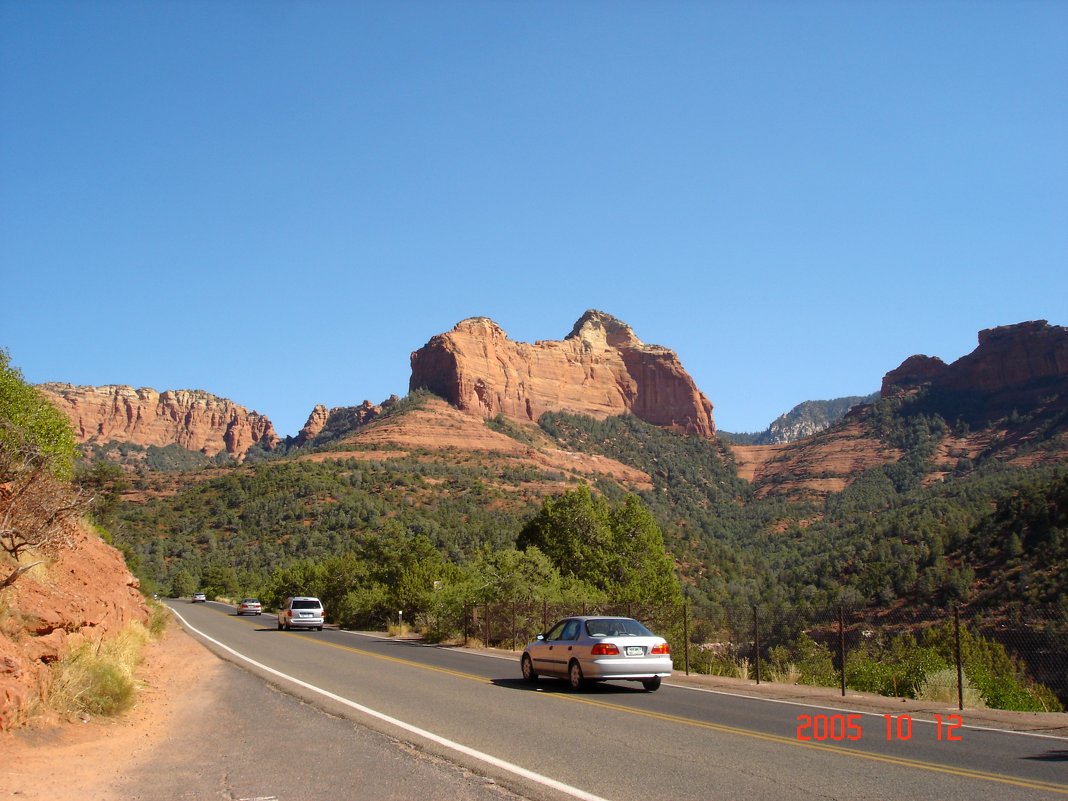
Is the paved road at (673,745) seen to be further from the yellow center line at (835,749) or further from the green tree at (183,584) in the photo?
the green tree at (183,584)

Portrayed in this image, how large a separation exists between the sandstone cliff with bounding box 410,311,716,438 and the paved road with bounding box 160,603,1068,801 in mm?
137646

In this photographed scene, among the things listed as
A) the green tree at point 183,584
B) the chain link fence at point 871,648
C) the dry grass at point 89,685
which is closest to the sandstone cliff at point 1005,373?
the chain link fence at point 871,648

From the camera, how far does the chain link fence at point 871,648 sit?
50.4 ft

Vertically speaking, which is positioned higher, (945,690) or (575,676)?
(575,676)

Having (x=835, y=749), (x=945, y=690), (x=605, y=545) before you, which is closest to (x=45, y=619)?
(x=835, y=749)

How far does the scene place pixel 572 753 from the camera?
9.17m

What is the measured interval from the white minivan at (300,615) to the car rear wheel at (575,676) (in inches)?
1054

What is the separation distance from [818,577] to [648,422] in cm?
11823

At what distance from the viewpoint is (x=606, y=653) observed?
15.0 meters

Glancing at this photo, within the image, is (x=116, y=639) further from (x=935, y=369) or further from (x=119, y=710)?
(x=935, y=369)

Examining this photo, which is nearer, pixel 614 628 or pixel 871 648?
pixel 614 628

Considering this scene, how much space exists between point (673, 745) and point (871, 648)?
93.1ft

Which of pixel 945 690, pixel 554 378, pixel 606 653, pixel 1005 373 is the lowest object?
pixel 945 690

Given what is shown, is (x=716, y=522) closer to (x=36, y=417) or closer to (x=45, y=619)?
(x=36, y=417)
